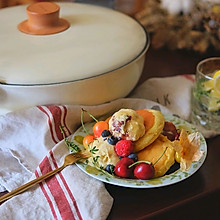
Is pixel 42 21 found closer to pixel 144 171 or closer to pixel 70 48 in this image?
pixel 70 48

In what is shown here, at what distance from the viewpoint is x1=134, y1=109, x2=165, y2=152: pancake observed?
560 millimetres

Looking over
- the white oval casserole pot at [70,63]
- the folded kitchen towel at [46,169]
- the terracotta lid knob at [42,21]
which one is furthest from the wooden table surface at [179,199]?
the terracotta lid knob at [42,21]

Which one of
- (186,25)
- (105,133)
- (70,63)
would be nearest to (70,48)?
(70,63)

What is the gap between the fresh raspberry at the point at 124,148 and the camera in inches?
21.3

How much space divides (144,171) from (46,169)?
0.48ft

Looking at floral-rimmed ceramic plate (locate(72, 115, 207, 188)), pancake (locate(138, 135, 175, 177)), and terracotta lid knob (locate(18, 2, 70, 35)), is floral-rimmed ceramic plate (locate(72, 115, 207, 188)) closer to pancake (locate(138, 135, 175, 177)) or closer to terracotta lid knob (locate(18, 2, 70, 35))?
pancake (locate(138, 135, 175, 177))

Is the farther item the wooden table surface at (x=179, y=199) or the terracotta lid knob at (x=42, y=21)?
the terracotta lid knob at (x=42, y=21)

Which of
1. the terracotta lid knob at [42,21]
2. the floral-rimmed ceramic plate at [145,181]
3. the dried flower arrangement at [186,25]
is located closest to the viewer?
the floral-rimmed ceramic plate at [145,181]

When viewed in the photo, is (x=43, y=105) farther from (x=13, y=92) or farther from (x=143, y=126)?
(x=143, y=126)

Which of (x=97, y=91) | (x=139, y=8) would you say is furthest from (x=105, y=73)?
(x=139, y=8)

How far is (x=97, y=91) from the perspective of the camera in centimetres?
63

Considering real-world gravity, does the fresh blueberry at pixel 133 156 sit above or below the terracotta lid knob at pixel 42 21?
below

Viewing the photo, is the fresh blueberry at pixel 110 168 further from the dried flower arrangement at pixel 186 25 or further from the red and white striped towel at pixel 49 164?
the dried flower arrangement at pixel 186 25

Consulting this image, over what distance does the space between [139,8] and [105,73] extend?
0.85 m
